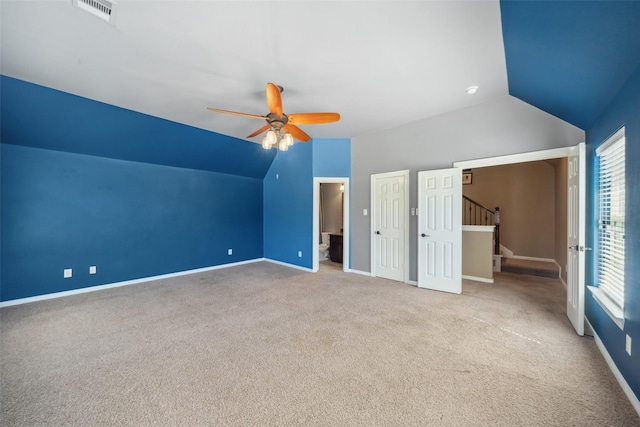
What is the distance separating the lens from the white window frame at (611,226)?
200 centimetres

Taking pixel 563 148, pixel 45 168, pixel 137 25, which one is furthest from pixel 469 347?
pixel 45 168

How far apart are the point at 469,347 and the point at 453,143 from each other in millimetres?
2966

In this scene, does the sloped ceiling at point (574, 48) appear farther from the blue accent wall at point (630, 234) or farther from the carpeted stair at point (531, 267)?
the carpeted stair at point (531, 267)

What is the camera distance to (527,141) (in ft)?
11.0

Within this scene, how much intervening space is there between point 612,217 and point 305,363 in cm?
298

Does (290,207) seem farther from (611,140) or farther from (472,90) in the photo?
(611,140)

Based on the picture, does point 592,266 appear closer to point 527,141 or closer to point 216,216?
point 527,141

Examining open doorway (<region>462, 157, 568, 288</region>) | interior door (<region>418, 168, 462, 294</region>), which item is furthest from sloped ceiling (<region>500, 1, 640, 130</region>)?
open doorway (<region>462, 157, 568, 288</region>)

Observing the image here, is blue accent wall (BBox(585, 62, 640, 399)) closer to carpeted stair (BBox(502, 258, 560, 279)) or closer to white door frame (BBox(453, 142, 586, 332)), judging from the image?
white door frame (BBox(453, 142, 586, 332))

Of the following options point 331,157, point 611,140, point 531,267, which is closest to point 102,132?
point 331,157

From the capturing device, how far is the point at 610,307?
6.59 feet

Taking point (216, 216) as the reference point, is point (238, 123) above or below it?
above

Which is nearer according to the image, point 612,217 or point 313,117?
point 612,217

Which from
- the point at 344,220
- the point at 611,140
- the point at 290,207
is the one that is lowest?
the point at 344,220
